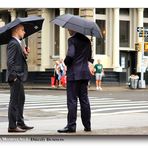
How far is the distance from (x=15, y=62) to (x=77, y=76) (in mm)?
1128

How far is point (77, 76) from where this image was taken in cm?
1006

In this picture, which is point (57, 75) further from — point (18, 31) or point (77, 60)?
point (77, 60)

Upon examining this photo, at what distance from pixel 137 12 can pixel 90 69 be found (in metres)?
30.6

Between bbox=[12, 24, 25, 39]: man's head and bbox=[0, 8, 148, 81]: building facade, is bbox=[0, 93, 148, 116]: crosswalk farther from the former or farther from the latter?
bbox=[0, 8, 148, 81]: building facade

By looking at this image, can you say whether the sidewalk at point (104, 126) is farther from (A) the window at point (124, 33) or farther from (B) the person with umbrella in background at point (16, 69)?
(A) the window at point (124, 33)

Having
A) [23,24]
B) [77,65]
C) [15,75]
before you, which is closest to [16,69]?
[15,75]

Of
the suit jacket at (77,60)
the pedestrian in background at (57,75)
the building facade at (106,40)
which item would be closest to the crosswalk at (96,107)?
the suit jacket at (77,60)

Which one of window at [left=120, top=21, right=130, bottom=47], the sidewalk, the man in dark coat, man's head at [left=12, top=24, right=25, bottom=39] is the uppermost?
window at [left=120, top=21, right=130, bottom=47]

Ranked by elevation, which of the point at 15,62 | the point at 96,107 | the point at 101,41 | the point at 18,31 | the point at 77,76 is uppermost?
the point at 101,41

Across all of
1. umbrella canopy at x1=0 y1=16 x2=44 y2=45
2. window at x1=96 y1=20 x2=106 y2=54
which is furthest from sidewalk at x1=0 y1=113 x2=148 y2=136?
window at x1=96 y1=20 x2=106 y2=54

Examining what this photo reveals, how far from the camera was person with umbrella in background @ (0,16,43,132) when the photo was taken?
33.3 feet

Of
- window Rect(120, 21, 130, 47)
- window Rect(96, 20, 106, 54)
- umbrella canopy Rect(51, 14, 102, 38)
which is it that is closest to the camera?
umbrella canopy Rect(51, 14, 102, 38)

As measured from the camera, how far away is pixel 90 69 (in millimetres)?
10227

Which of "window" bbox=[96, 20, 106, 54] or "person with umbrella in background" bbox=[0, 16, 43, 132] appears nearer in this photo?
"person with umbrella in background" bbox=[0, 16, 43, 132]
